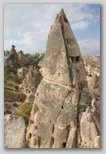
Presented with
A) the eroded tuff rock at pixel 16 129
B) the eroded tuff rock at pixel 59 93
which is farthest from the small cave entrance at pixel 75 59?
the eroded tuff rock at pixel 16 129

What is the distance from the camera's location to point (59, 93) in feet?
19.5

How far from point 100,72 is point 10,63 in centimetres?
163

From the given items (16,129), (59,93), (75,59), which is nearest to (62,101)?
(59,93)

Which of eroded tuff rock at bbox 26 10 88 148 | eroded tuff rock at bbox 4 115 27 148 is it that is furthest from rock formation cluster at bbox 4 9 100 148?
eroded tuff rock at bbox 4 115 27 148

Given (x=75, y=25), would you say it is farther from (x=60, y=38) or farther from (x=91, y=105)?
(x=91, y=105)

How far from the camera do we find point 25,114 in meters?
5.95

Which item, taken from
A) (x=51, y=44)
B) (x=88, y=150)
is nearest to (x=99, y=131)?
(x=88, y=150)

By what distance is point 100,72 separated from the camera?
19.6ft

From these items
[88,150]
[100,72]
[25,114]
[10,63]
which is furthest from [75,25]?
[88,150]

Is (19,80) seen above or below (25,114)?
above

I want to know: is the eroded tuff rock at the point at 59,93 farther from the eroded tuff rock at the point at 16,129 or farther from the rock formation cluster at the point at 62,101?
the eroded tuff rock at the point at 16,129

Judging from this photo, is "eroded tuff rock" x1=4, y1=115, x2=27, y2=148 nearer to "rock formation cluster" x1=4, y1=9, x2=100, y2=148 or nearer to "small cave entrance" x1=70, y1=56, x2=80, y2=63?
"rock formation cluster" x1=4, y1=9, x2=100, y2=148

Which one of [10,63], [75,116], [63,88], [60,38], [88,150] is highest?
[60,38]

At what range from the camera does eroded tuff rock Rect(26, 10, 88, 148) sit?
5.91 metres
